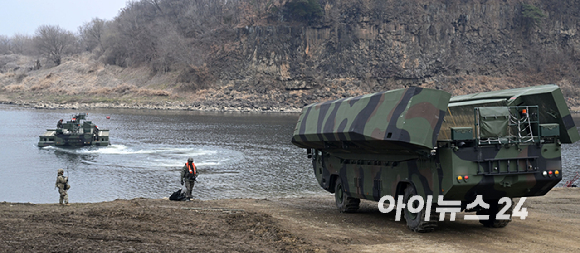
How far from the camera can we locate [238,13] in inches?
4338

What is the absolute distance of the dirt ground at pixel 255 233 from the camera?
9828 millimetres

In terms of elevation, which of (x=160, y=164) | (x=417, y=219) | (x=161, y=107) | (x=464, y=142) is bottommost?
(x=160, y=164)

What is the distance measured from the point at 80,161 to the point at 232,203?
23199mm

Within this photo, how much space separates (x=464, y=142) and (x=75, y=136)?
40356 mm

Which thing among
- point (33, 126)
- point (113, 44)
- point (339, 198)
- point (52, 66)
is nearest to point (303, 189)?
point (339, 198)

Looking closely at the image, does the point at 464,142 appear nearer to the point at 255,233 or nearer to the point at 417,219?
the point at 417,219

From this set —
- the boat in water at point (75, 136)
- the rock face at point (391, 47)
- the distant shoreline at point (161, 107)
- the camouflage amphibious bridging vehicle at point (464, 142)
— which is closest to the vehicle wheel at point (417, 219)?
the camouflage amphibious bridging vehicle at point (464, 142)

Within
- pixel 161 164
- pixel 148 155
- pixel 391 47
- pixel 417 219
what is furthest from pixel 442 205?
pixel 391 47

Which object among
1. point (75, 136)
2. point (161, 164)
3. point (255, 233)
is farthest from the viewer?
point (75, 136)

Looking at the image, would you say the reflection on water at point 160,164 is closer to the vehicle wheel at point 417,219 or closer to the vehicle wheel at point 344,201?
the vehicle wheel at point 344,201

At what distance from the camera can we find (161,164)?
37.1 m

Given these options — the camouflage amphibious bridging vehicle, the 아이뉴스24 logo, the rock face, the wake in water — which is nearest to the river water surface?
the wake in water

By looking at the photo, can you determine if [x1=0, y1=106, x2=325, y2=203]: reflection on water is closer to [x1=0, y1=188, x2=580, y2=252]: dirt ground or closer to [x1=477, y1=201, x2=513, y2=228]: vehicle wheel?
[x1=0, y1=188, x2=580, y2=252]: dirt ground

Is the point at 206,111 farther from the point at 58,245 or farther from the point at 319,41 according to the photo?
the point at 58,245
